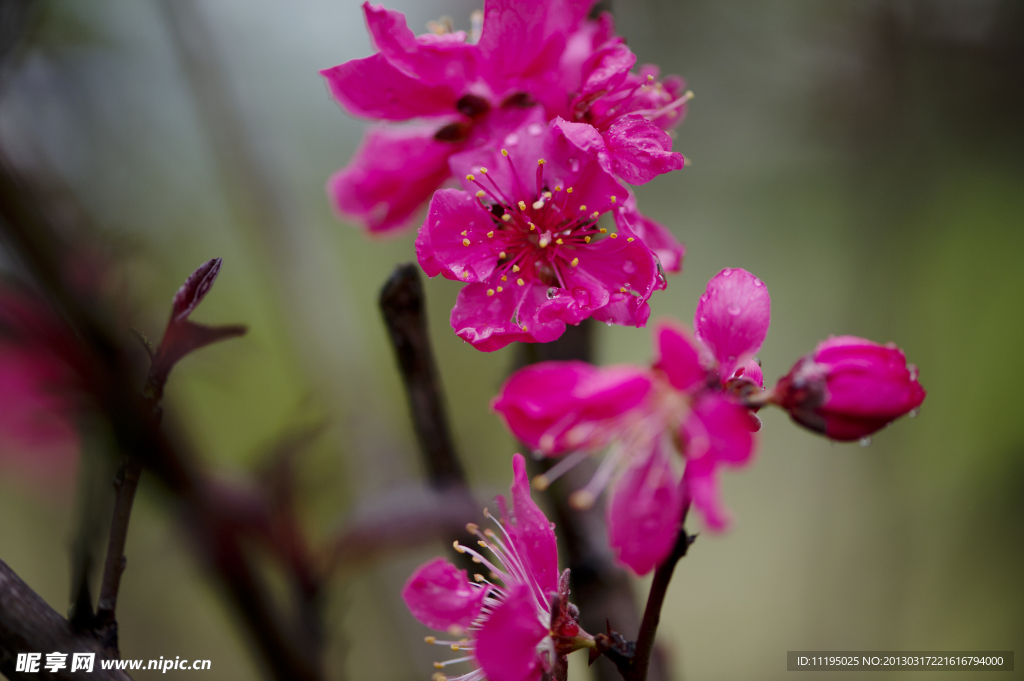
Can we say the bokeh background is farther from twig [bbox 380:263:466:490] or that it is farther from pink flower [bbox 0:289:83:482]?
twig [bbox 380:263:466:490]

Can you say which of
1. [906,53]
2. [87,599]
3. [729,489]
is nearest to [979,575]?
[729,489]

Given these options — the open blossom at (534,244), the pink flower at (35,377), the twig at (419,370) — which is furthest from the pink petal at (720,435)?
the pink flower at (35,377)

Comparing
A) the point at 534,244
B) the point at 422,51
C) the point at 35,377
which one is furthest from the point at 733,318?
the point at 35,377

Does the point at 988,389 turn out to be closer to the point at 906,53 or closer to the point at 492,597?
the point at 906,53

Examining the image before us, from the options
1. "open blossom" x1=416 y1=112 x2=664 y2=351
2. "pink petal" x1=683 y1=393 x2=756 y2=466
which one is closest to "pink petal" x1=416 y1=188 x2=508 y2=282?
"open blossom" x1=416 y1=112 x2=664 y2=351

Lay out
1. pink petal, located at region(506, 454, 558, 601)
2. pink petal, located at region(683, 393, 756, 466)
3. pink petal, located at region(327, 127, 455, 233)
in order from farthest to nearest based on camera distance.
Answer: pink petal, located at region(327, 127, 455, 233)
pink petal, located at region(506, 454, 558, 601)
pink petal, located at region(683, 393, 756, 466)

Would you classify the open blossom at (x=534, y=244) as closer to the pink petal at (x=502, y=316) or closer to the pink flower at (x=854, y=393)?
the pink petal at (x=502, y=316)
